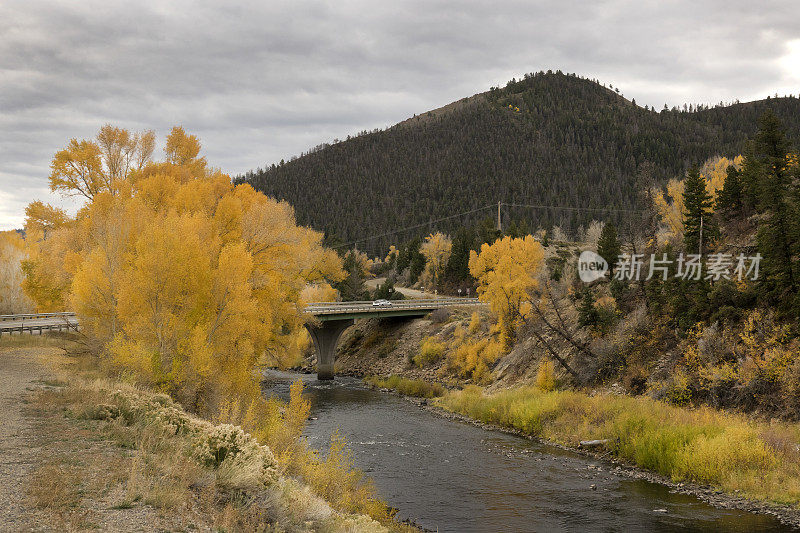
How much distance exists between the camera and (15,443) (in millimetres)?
13727

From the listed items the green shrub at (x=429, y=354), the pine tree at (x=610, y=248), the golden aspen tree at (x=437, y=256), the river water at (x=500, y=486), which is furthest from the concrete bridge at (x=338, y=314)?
the golden aspen tree at (x=437, y=256)

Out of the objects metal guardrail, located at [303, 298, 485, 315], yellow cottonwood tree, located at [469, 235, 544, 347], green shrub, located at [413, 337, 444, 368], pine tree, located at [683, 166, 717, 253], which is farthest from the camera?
metal guardrail, located at [303, 298, 485, 315]

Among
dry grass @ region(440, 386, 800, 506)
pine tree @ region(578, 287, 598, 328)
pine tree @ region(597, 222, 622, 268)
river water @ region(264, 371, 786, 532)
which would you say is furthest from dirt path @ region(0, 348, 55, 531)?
pine tree @ region(597, 222, 622, 268)

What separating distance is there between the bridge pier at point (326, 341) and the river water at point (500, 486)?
89.2ft

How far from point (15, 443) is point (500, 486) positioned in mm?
17829

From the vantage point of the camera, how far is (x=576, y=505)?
843 inches

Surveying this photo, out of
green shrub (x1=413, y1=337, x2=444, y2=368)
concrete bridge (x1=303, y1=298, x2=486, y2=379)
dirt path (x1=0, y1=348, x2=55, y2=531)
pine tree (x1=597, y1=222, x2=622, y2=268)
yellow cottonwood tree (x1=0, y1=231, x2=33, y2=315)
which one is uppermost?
pine tree (x1=597, y1=222, x2=622, y2=268)

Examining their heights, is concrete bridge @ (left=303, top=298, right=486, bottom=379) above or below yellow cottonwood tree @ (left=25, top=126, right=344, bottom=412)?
below

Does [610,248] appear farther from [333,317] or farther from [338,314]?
[333,317]

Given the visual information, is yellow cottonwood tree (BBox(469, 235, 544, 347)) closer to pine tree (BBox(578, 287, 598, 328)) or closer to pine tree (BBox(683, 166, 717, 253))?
pine tree (BBox(578, 287, 598, 328))

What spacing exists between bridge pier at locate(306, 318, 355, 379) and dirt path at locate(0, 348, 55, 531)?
129 feet

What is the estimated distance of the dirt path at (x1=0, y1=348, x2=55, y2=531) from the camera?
9680 mm

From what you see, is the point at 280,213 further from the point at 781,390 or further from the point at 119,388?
the point at 781,390

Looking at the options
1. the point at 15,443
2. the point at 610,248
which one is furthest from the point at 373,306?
the point at 15,443
